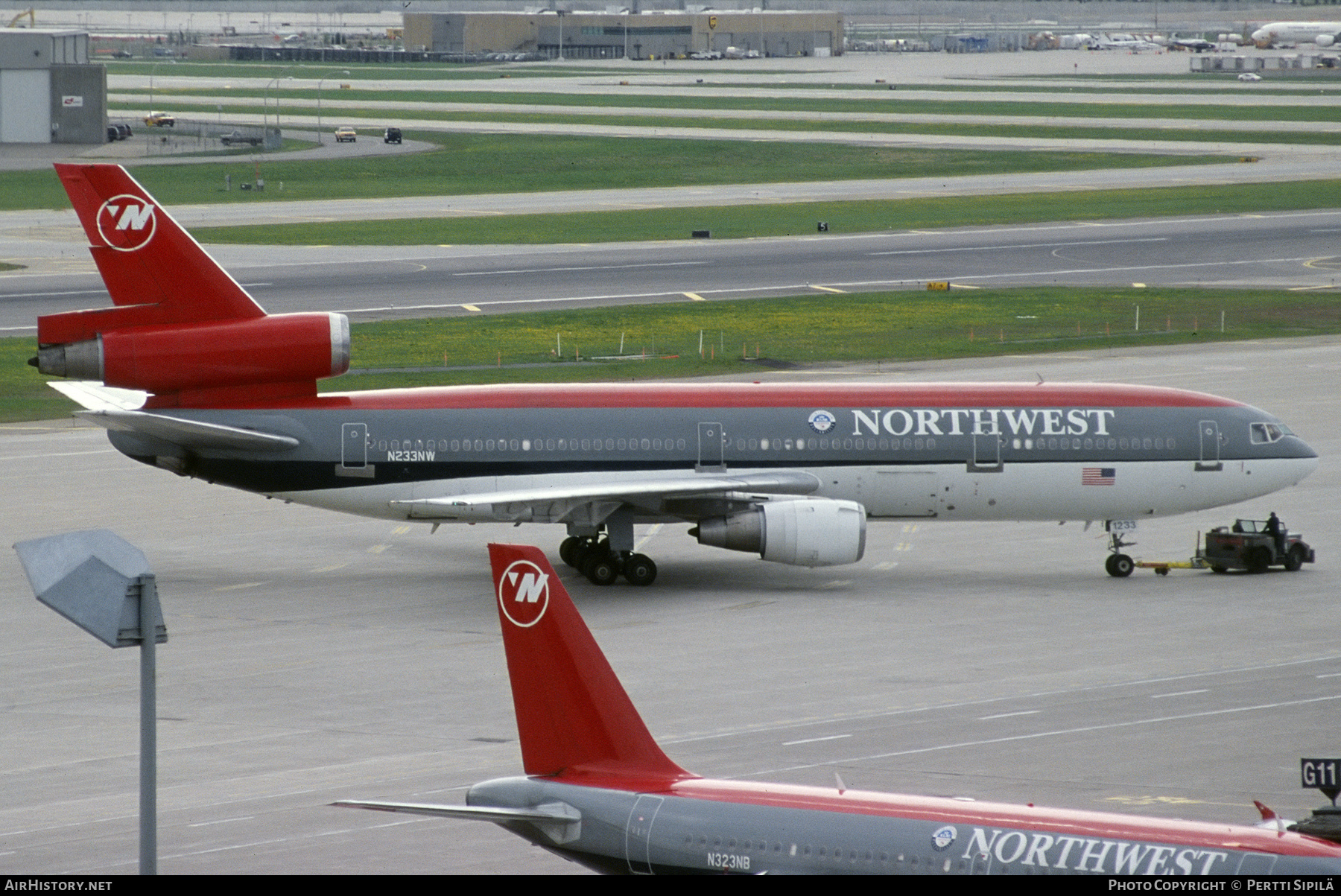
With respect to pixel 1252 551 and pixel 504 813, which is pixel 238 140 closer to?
pixel 1252 551

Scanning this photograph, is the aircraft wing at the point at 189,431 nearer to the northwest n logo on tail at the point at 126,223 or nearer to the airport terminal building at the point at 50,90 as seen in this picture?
the northwest n logo on tail at the point at 126,223

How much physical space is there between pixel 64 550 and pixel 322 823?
10.6 meters

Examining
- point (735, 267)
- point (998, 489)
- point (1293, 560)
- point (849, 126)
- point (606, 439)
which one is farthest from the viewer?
point (849, 126)

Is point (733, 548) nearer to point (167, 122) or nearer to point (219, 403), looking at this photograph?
point (219, 403)

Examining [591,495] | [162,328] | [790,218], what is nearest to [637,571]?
[591,495]

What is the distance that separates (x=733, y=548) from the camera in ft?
131

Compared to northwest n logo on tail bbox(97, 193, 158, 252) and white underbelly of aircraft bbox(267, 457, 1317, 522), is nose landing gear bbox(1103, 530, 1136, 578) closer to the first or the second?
white underbelly of aircraft bbox(267, 457, 1317, 522)

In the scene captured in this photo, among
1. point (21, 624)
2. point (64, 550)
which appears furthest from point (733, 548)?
point (64, 550)

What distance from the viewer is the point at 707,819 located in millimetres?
17969

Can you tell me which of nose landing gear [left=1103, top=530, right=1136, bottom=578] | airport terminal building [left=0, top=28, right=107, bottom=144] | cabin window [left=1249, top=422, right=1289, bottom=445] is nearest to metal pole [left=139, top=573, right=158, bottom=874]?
nose landing gear [left=1103, top=530, right=1136, bottom=578]

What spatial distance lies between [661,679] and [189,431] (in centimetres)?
1237

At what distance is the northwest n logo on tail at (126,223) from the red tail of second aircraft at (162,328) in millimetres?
16

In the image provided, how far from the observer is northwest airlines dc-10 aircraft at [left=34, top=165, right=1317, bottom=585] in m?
39.4

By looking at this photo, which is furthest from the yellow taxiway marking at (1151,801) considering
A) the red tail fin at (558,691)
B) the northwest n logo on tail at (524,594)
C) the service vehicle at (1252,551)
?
the service vehicle at (1252,551)
